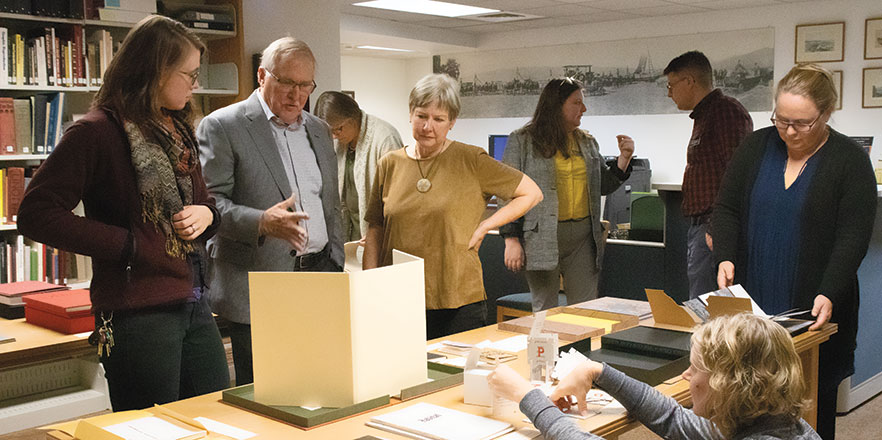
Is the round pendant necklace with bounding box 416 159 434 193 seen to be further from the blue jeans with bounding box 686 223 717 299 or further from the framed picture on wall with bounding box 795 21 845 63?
the framed picture on wall with bounding box 795 21 845 63

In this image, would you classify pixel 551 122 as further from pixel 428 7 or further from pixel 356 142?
pixel 428 7

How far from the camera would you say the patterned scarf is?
1.87 metres

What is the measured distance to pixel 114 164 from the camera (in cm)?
183

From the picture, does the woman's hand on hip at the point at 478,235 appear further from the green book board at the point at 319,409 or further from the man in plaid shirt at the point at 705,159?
the man in plaid shirt at the point at 705,159

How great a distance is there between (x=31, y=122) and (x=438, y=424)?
10.7 ft

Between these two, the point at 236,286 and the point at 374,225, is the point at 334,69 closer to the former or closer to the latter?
the point at 374,225

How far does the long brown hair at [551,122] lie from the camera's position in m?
3.76

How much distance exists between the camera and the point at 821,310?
2.38m

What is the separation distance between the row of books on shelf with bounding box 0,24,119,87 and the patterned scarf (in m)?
→ 2.39

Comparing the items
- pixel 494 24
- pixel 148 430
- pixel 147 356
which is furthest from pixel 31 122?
pixel 494 24

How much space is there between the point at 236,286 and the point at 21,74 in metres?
2.31

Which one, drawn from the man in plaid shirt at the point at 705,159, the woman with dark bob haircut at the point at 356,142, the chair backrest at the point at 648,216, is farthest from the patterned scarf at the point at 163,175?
the chair backrest at the point at 648,216

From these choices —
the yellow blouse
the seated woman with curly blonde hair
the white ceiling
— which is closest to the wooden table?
the seated woman with curly blonde hair

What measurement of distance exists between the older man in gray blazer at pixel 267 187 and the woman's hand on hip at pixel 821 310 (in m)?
1.45
